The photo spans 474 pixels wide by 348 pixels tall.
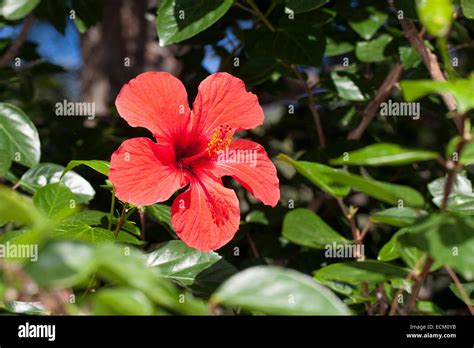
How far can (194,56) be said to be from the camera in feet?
7.57

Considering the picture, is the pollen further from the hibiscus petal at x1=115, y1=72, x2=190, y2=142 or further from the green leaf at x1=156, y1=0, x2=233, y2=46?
the green leaf at x1=156, y1=0, x2=233, y2=46

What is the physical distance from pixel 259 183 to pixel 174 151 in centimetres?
19

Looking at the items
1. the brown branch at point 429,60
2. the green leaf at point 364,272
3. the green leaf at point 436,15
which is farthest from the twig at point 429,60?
the green leaf at point 436,15

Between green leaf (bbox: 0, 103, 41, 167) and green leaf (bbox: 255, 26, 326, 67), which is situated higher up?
green leaf (bbox: 255, 26, 326, 67)

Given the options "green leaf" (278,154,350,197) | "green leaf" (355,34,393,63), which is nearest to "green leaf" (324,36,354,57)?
"green leaf" (355,34,393,63)

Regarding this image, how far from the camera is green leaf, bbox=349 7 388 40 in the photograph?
176cm

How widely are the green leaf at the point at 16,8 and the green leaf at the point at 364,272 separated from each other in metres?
1.08

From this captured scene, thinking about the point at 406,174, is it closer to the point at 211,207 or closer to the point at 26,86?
the point at 211,207

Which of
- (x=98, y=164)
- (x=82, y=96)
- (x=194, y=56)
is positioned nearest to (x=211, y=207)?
(x=98, y=164)

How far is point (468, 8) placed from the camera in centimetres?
141

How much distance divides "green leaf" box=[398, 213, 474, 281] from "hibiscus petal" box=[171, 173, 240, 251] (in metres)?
0.46

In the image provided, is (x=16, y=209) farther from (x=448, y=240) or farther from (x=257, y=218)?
(x=257, y=218)
